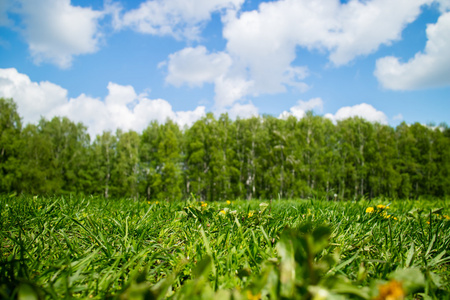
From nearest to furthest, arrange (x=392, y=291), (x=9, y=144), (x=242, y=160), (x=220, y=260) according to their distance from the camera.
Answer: (x=392, y=291) → (x=220, y=260) → (x=9, y=144) → (x=242, y=160)

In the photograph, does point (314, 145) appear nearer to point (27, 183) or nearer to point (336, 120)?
point (336, 120)

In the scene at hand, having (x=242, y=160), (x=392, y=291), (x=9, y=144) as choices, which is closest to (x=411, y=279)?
(x=392, y=291)

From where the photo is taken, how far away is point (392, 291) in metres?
0.60

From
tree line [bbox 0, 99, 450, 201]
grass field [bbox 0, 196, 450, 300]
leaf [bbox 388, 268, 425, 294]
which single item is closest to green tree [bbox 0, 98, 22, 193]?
tree line [bbox 0, 99, 450, 201]

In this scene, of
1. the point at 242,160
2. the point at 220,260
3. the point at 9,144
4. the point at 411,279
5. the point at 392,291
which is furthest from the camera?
the point at 242,160

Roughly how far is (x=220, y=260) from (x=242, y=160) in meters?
33.9

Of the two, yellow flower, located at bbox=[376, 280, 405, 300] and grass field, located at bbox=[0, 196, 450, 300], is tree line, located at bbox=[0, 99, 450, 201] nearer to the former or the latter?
grass field, located at bbox=[0, 196, 450, 300]

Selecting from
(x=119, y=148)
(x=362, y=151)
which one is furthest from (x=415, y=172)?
(x=119, y=148)

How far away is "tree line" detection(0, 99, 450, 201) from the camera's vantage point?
3136 cm

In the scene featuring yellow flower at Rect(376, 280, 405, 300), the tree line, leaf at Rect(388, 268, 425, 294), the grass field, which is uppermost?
the tree line

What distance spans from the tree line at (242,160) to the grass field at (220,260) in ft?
95.1

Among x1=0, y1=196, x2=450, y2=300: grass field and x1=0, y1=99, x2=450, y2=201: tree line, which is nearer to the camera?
x1=0, y1=196, x2=450, y2=300: grass field

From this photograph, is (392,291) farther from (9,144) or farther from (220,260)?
(9,144)

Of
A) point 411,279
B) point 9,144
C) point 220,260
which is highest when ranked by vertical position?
point 9,144
